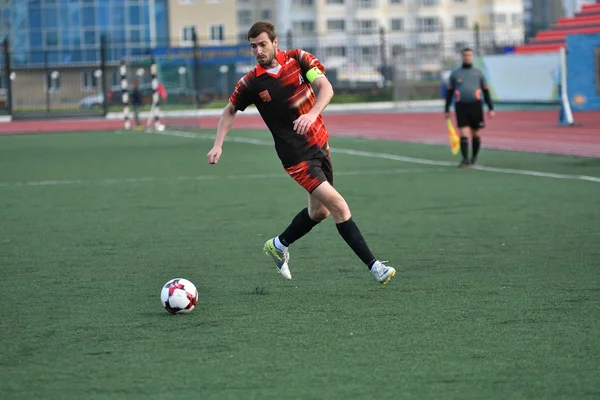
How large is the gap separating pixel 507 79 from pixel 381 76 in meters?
18.7

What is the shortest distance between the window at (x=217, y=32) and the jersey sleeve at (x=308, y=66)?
268 feet

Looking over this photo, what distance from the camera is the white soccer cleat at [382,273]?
8695mm

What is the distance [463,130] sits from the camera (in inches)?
795

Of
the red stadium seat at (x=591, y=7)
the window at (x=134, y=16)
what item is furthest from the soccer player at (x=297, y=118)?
the window at (x=134, y=16)

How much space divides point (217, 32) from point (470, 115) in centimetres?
7124

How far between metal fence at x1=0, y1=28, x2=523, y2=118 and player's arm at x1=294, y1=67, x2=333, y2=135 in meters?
34.9

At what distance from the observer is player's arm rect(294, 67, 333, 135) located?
8.33 meters

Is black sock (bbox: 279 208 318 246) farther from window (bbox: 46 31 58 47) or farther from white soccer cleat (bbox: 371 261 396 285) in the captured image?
window (bbox: 46 31 58 47)

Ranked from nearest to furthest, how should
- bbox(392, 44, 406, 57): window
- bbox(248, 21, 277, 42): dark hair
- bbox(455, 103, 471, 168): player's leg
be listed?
bbox(248, 21, 277, 42): dark hair, bbox(455, 103, 471, 168): player's leg, bbox(392, 44, 406, 57): window

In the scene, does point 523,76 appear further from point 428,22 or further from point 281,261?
point 428,22

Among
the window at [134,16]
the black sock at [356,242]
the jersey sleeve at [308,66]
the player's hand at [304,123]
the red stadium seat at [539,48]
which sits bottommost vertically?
the black sock at [356,242]

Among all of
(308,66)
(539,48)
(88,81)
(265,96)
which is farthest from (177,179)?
(88,81)

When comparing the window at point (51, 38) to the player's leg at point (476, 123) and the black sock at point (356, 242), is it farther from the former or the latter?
the black sock at point (356, 242)

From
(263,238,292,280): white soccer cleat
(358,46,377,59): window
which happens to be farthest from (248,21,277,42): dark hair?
(358,46,377,59): window
